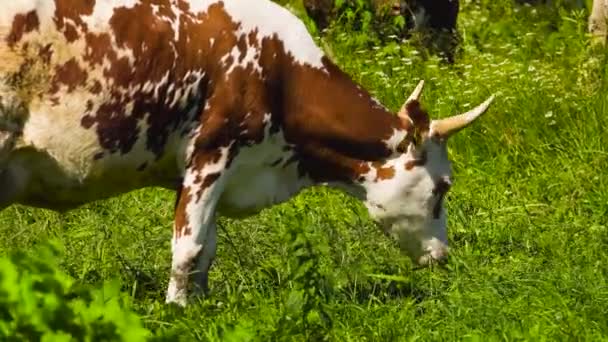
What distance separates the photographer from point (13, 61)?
689 centimetres

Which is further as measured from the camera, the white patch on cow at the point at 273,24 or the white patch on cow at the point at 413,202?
the white patch on cow at the point at 413,202

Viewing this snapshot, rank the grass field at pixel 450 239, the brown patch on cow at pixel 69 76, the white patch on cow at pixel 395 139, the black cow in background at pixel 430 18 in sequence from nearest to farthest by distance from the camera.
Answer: the grass field at pixel 450 239, the brown patch on cow at pixel 69 76, the white patch on cow at pixel 395 139, the black cow in background at pixel 430 18

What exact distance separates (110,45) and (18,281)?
7.89 ft

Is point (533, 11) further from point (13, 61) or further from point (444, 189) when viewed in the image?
point (13, 61)

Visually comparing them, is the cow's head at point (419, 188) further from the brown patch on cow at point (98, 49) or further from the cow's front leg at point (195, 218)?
the brown patch on cow at point (98, 49)

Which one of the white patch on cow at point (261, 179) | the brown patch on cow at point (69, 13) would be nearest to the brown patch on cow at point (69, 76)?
the brown patch on cow at point (69, 13)

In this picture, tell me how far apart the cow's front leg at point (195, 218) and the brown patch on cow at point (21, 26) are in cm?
99

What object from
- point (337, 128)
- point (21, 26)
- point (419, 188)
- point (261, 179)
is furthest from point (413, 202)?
point (21, 26)

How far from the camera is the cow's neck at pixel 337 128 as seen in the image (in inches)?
307

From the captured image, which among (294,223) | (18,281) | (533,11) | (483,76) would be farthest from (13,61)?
(533,11)

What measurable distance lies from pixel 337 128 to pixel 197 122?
86cm

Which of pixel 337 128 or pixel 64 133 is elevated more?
pixel 64 133

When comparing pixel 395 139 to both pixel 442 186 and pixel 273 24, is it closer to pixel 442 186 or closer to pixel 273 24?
pixel 442 186

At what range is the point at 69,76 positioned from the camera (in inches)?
275
